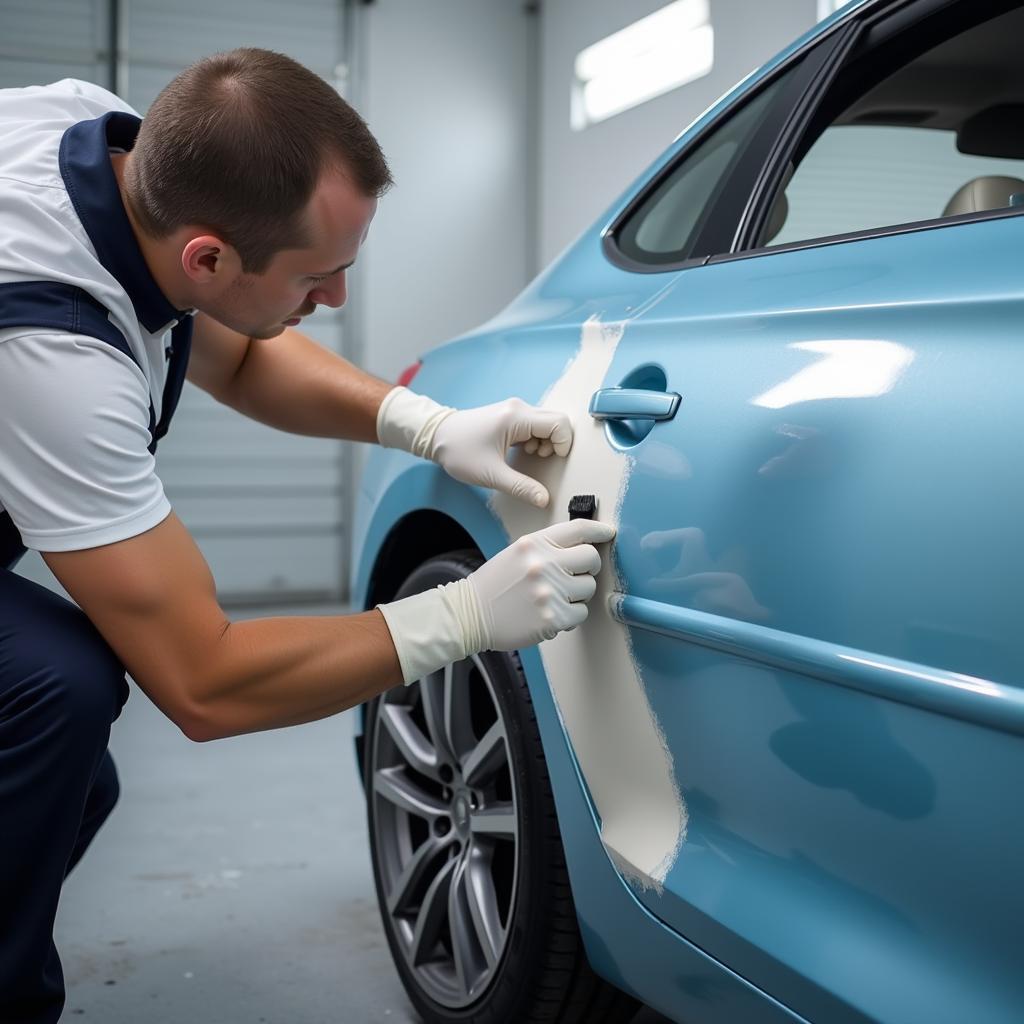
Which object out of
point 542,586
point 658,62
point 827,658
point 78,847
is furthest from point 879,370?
point 658,62

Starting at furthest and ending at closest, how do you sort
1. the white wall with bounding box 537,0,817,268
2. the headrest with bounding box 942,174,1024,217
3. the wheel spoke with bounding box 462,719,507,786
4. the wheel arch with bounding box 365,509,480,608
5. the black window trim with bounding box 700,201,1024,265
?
the white wall with bounding box 537,0,817,268, the wheel arch with bounding box 365,509,480,608, the wheel spoke with bounding box 462,719,507,786, the headrest with bounding box 942,174,1024,217, the black window trim with bounding box 700,201,1024,265

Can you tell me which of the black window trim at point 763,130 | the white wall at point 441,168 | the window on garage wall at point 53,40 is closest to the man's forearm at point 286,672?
the black window trim at point 763,130

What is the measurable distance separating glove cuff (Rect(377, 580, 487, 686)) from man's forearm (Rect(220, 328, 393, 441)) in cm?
50

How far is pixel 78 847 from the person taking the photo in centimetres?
151

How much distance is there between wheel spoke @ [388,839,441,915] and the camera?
1.61 meters

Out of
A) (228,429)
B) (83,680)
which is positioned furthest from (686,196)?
(228,429)

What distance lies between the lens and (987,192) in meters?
1.34

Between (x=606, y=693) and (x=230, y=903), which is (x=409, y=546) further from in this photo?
(x=230, y=903)

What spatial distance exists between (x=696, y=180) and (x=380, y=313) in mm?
4880

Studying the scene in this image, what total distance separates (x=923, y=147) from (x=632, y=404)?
796 mm

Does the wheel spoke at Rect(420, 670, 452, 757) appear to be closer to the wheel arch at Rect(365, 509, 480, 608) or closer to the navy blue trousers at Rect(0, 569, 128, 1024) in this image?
the wheel arch at Rect(365, 509, 480, 608)

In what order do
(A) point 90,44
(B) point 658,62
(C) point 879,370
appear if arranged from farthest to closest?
(A) point 90,44 → (B) point 658,62 → (C) point 879,370

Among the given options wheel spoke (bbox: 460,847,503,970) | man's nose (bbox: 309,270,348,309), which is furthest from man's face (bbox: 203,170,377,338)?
wheel spoke (bbox: 460,847,503,970)

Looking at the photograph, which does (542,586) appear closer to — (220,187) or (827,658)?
(827,658)
